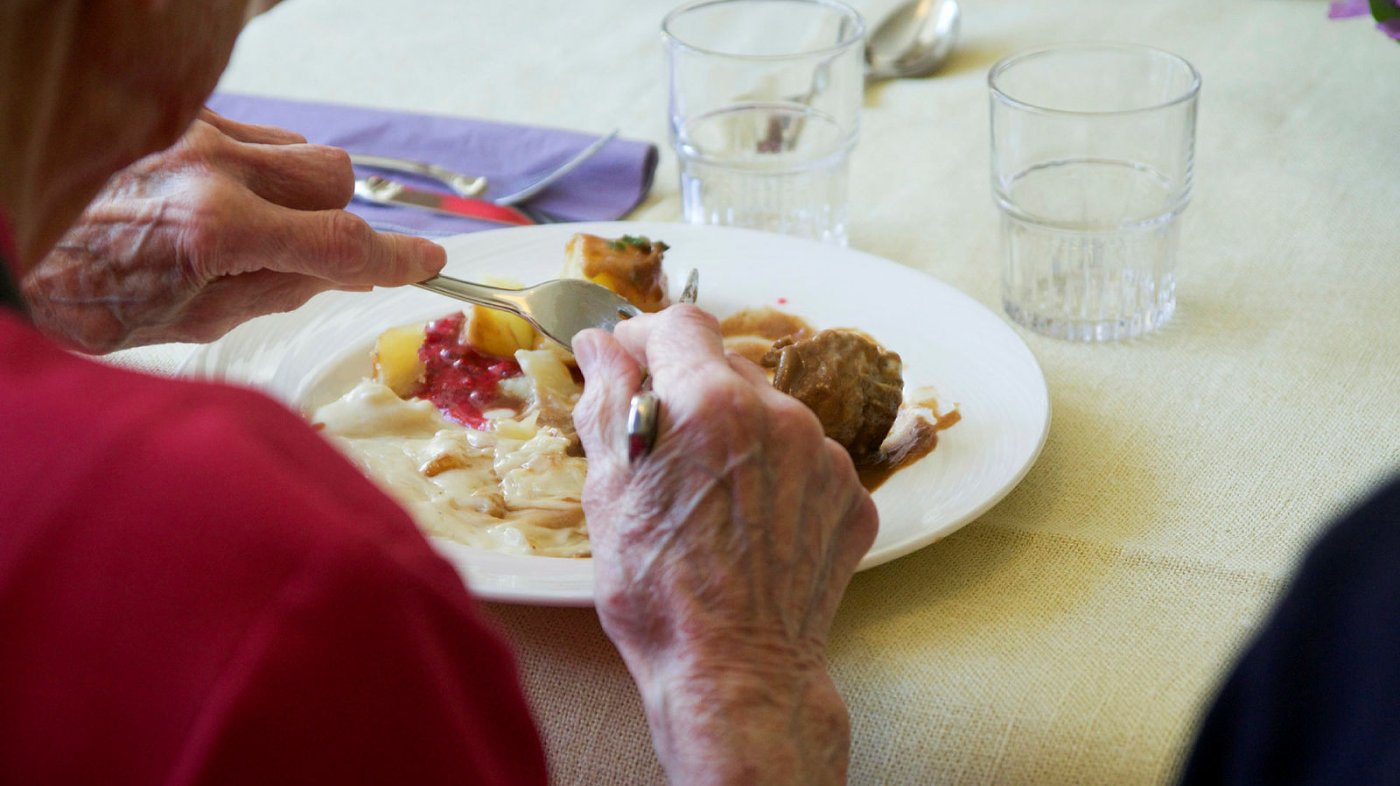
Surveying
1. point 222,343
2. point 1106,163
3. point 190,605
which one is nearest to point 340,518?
point 190,605

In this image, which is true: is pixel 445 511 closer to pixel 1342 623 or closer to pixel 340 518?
pixel 340 518

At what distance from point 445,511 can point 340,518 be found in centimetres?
61

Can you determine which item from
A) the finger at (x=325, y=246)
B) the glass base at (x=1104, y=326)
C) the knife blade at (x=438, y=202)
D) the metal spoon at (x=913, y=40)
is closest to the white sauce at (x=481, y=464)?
the finger at (x=325, y=246)

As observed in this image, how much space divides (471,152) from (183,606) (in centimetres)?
143

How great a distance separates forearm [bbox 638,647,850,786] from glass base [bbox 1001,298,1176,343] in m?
0.64

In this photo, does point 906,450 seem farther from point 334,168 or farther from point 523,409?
point 334,168

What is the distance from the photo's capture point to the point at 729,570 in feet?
2.82

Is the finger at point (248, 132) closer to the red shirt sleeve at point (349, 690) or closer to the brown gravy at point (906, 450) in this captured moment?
the brown gravy at point (906, 450)

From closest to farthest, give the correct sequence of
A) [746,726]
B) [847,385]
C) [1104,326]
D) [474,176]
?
1. [746,726]
2. [847,385]
3. [1104,326]
4. [474,176]

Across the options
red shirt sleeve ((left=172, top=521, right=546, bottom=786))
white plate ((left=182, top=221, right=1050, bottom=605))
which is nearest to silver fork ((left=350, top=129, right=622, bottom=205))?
white plate ((left=182, top=221, right=1050, bottom=605))

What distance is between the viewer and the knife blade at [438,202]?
1660 millimetres

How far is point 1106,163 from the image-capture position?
4.52 feet

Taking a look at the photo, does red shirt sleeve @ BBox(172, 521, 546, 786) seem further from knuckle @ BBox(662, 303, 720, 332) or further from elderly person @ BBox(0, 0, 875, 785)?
knuckle @ BBox(662, 303, 720, 332)

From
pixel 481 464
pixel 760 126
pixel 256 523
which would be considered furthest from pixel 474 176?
pixel 256 523
